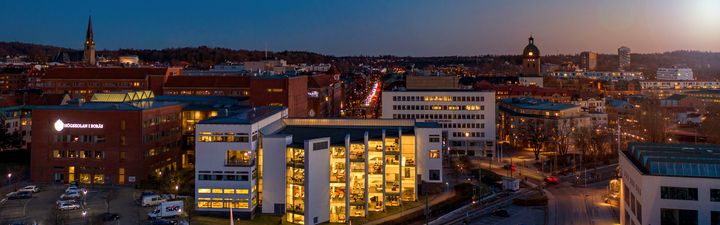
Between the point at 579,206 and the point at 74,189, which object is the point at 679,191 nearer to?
the point at 579,206

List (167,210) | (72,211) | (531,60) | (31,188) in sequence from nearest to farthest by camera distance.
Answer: (167,210) → (72,211) → (31,188) → (531,60)

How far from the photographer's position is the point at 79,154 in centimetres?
3438

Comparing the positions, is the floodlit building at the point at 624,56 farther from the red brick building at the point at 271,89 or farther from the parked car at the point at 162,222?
the parked car at the point at 162,222

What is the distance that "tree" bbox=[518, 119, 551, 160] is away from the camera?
4822cm

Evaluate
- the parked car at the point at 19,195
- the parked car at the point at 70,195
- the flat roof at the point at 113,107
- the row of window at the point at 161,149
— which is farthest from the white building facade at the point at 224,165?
the parked car at the point at 19,195

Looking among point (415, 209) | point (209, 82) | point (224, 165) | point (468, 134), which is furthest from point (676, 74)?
point (224, 165)

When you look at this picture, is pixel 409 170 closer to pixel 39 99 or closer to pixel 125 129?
pixel 125 129

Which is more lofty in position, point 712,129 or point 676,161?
point 676,161

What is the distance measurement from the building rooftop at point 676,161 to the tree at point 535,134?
2216cm

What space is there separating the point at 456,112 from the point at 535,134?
695 cm

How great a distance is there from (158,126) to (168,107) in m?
2.06

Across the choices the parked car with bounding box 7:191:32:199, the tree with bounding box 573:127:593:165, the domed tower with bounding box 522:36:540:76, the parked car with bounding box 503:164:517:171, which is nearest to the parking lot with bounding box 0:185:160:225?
the parked car with bounding box 7:191:32:199

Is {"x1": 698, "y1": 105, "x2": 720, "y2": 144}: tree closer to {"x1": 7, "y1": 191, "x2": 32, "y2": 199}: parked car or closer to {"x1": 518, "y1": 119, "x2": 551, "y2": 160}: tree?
{"x1": 518, "y1": 119, "x2": 551, "y2": 160}: tree

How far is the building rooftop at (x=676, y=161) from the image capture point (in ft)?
69.9
